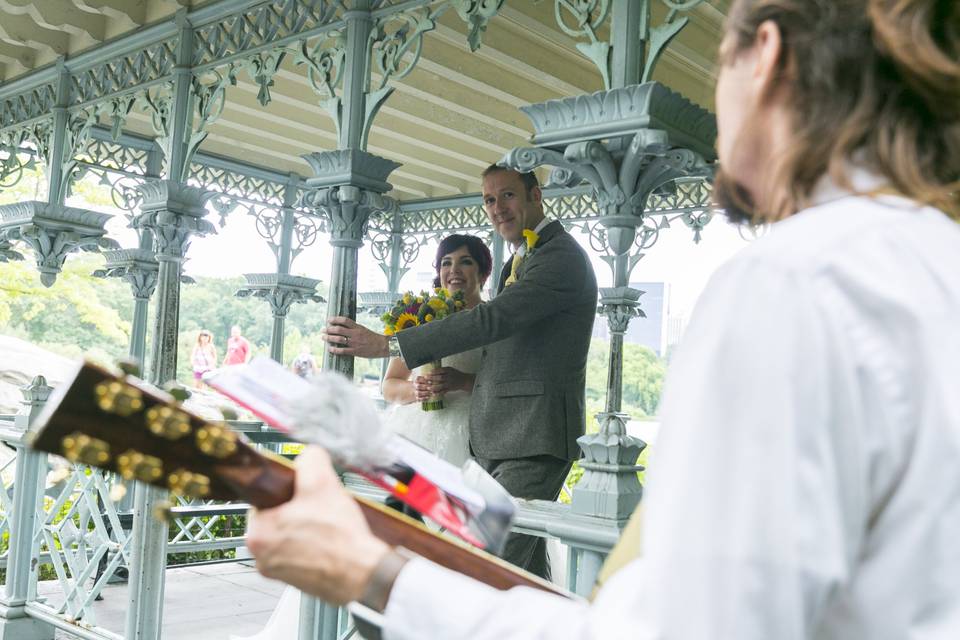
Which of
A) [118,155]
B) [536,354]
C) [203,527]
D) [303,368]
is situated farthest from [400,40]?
[118,155]

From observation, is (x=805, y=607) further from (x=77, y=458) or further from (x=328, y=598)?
(x=77, y=458)

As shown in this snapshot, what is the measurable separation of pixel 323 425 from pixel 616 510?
187cm

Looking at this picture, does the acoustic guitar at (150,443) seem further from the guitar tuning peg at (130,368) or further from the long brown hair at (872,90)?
the long brown hair at (872,90)

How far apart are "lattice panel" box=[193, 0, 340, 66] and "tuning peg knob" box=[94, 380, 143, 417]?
3.94 meters

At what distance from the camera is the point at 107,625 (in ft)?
19.1

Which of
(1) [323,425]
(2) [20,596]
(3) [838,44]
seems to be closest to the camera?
(3) [838,44]

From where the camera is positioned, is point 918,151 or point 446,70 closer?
point 918,151

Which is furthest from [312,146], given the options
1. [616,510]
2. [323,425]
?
[323,425]

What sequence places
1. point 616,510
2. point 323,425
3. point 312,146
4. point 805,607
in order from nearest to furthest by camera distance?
point 805,607 → point 323,425 → point 616,510 → point 312,146

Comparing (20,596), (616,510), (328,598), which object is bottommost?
(20,596)

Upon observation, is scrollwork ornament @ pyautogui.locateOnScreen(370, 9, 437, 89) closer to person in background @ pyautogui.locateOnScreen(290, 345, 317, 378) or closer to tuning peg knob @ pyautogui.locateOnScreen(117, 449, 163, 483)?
person in background @ pyautogui.locateOnScreen(290, 345, 317, 378)

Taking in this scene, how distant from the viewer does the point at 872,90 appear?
766mm

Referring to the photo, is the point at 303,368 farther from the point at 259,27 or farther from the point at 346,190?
the point at 259,27

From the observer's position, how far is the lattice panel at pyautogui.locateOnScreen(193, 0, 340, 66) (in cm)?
450
